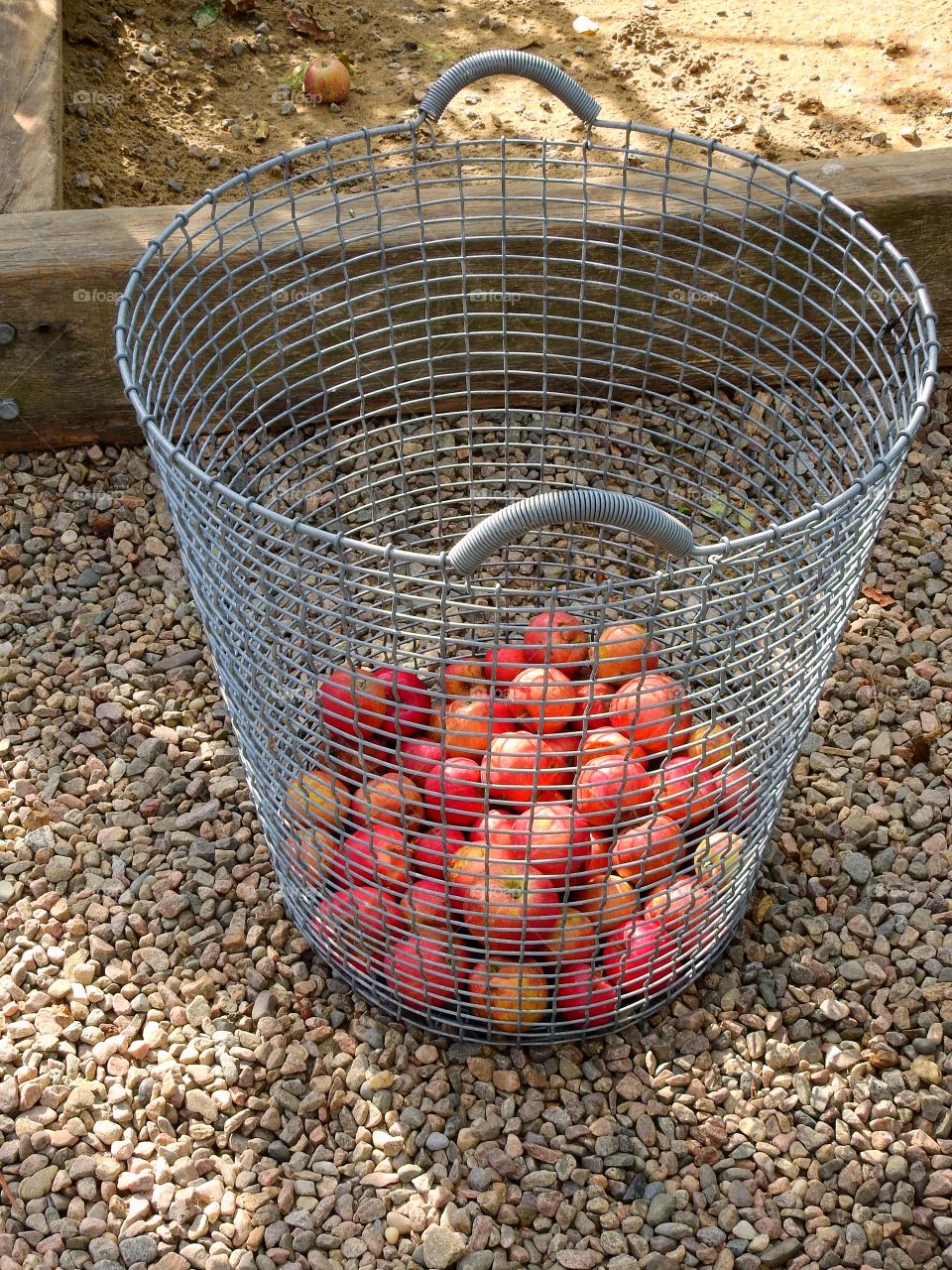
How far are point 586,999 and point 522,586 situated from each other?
1.01 meters

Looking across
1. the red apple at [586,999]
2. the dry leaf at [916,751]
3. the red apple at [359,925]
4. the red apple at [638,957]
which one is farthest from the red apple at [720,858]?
the dry leaf at [916,751]

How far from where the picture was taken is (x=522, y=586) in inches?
106

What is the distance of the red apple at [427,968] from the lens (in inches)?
74.1

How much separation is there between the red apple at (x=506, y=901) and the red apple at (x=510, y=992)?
31 millimetres

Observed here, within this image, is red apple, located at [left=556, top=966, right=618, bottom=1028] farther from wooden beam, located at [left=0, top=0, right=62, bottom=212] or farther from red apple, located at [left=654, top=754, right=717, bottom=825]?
wooden beam, located at [left=0, top=0, right=62, bottom=212]

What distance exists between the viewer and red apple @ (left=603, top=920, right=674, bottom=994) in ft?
6.15

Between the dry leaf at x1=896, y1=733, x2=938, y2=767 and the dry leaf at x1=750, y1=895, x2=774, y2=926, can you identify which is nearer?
the dry leaf at x1=750, y1=895, x2=774, y2=926

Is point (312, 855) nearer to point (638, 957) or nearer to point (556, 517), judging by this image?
point (638, 957)

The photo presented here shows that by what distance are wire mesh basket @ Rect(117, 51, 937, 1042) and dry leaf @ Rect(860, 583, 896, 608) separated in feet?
0.64

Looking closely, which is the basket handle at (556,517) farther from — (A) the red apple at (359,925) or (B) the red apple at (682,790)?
(A) the red apple at (359,925)

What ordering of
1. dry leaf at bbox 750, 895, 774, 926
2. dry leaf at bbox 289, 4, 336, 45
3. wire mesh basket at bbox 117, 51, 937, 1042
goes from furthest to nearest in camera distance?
dry leaf at bbox 289, 4, 336, 45 → dry leaf at bbox 750, 895, 774, 926 → wire mesh basket at bbox 117, 51, 937, 1042

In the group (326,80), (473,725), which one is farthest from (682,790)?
(326,80)

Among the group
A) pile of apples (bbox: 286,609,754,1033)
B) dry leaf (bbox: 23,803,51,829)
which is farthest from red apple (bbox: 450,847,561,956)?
dry leaf (bbox: 23,803,51,829)

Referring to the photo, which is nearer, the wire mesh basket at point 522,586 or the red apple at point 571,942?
the wire mesh basket at point 522,586
